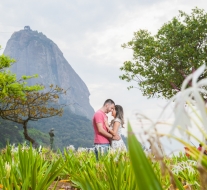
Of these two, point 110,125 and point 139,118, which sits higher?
point 110,125

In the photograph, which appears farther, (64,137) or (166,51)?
(64,137)

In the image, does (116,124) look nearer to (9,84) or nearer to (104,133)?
(104,133)

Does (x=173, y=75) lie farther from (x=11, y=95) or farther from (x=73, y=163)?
(x=73, y=163)

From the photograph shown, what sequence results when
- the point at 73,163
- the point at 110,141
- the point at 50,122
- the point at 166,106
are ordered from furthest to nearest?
the point at 50,122 → the point at 110,141 → the point at 73,163 → the point at 166,106

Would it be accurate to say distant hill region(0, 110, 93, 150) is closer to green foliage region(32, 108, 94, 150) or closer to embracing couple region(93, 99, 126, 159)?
green foliage region(32, 108, 94, 150)

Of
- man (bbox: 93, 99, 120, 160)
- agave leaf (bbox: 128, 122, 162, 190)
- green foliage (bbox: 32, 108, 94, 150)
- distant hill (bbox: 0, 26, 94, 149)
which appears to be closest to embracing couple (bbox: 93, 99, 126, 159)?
man (bbox: 93, 99, 120, 160)

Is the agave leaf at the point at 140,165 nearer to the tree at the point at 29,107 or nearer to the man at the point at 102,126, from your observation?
the man at the point at 102,126

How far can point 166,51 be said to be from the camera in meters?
21.8

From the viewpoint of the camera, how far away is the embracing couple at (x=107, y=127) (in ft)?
21.4

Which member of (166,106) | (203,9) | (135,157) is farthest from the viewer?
(203,9)

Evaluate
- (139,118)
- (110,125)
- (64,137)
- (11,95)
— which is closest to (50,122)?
(64,137)

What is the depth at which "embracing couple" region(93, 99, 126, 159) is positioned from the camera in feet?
21.4

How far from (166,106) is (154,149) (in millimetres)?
114

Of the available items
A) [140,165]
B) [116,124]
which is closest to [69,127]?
[116,124]
